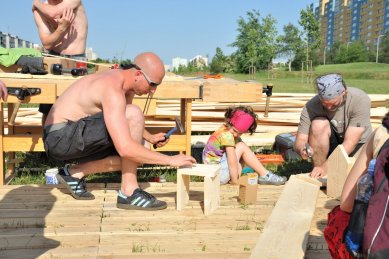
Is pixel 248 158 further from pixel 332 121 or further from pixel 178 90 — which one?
pixel 178 90

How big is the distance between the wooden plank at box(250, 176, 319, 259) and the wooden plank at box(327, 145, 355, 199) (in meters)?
0.36

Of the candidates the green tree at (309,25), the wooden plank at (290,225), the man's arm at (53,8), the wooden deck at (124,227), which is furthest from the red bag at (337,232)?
the green tree at (309,25)

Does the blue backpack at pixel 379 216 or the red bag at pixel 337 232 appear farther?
the red bag at pixel 337 232

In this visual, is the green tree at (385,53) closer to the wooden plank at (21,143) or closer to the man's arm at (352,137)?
the man's arm at (352,137)

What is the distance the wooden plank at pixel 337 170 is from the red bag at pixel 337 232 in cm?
156

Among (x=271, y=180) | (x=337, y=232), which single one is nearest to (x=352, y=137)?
(x=271, y=180)

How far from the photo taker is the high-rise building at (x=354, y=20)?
106 m

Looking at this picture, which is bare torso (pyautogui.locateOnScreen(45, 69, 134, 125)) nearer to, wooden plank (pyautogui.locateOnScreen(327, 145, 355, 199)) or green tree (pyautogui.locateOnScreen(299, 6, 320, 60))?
wooden plank (pyautogui.locateOnScreen(327, 145, 355, 199))

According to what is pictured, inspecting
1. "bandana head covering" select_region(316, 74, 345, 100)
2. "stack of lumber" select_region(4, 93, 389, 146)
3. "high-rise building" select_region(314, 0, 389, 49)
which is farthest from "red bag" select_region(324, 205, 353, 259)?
"high-rise building" select_region(314, 0, 389, 49)

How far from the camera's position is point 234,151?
4.66m

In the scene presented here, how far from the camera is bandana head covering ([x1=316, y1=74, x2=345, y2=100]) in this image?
4.09 m

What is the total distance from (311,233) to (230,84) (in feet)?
6.00

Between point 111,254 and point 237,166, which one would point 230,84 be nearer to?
point 237,166

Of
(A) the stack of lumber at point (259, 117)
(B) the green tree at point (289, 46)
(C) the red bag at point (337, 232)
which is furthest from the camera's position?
(B) the green tree at point (289, 46)
